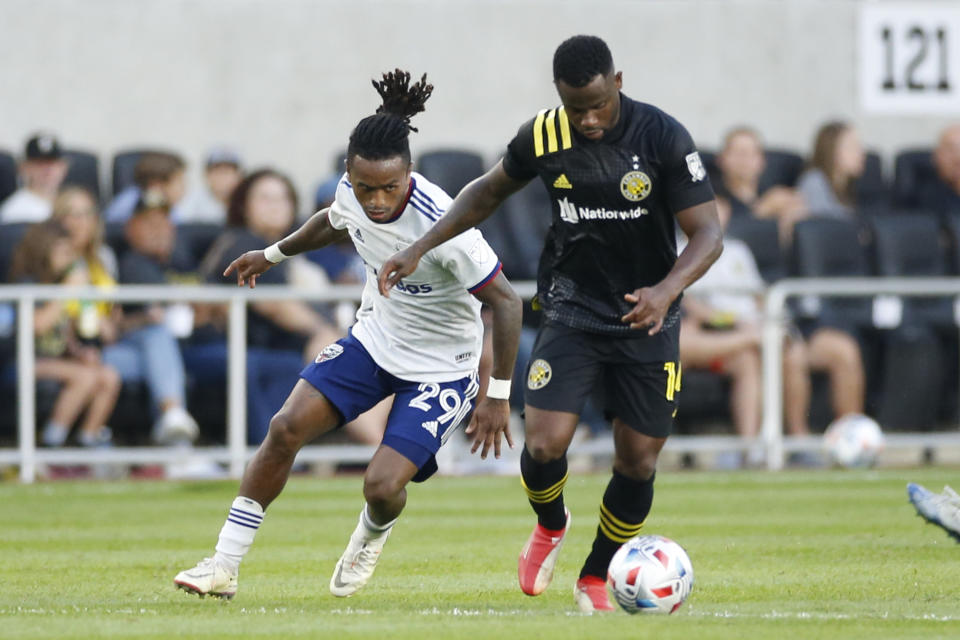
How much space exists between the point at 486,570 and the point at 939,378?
7.11 metres

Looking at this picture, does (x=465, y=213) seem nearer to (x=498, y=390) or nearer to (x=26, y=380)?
(x=498, y=390)

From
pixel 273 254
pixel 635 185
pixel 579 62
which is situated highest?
pixel 579 62

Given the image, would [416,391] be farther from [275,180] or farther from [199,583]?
[275,180]

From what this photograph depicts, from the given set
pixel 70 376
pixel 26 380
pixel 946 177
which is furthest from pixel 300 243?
pixel 946 177

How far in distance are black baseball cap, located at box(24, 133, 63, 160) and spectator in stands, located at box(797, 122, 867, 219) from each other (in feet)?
23.1

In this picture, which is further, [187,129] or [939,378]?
[187,129]

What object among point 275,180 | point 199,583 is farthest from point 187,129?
point 199,583

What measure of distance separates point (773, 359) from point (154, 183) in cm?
540

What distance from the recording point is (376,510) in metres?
7.55

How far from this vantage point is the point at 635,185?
281 inches

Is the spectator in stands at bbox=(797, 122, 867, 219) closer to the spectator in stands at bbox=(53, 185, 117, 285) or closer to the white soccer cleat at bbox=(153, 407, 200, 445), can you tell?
the white soccer cleat at bbox=(153, 407, 200, 445)

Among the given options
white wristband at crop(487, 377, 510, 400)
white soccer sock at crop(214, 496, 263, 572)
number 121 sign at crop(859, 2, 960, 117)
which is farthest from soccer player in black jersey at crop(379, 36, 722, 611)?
number 121 sign at crop(859, 2, 960, 117)

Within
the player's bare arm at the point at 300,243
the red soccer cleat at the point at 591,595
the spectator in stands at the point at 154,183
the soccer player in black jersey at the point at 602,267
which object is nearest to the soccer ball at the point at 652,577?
the red soccer cleat at the point at 591,595

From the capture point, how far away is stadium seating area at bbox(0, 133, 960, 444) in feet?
46.3
